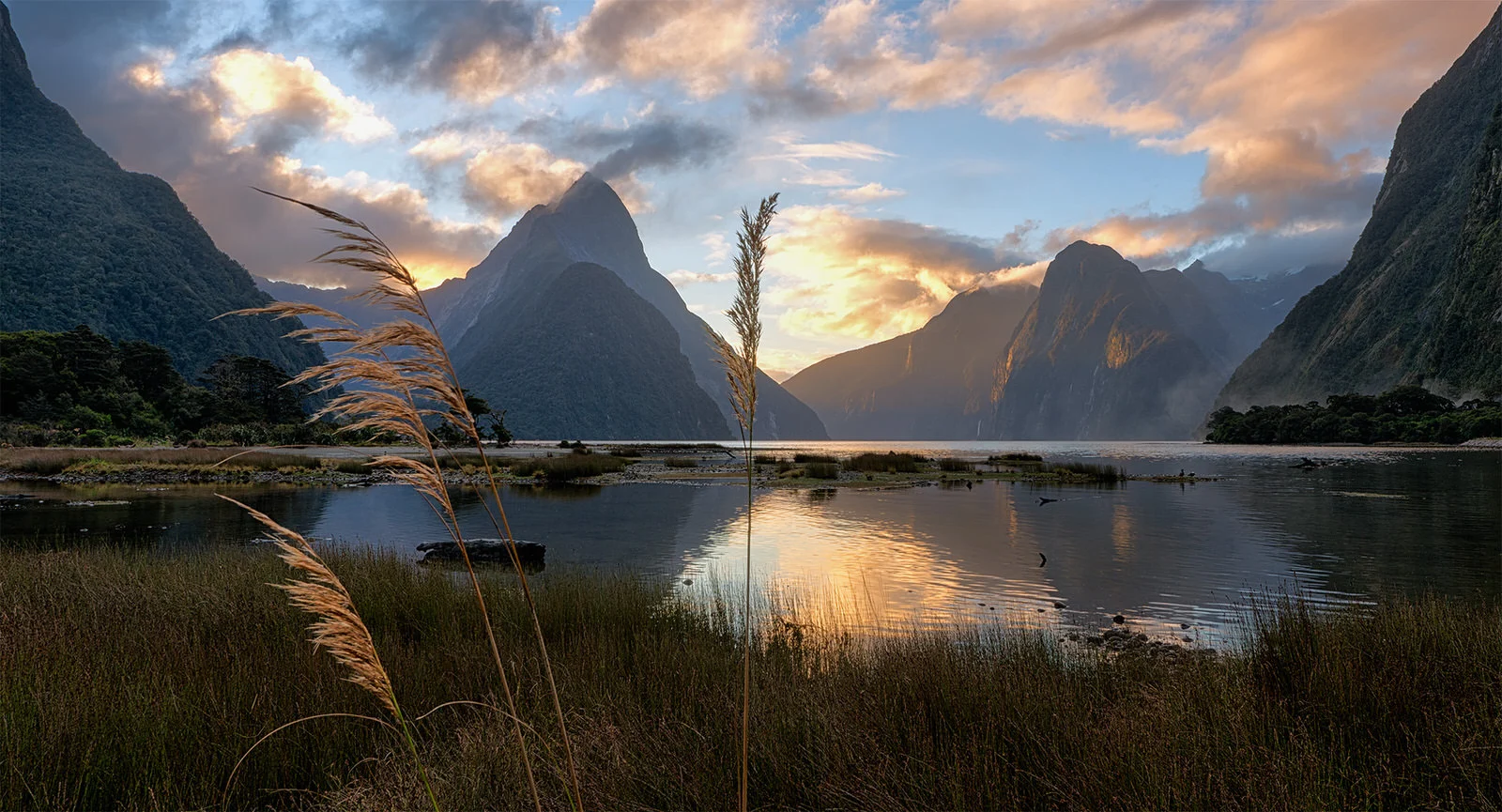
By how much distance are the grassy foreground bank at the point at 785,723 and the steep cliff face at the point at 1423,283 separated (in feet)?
386

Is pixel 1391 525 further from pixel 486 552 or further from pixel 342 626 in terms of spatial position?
pixel 342 626

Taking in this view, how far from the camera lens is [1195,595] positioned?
46.8 ft

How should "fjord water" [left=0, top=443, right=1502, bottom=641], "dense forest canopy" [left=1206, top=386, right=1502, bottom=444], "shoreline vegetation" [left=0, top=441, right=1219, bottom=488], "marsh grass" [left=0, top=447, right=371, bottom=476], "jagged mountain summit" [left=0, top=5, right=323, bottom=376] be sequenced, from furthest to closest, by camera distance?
"jagged mountain summit" [left=0, top=5, right=323, bottom=376] → "dense forest canopy" [left=1206, top=386, right=1502, bottom=444] → "marsh grass" [left=0, top=447, right=371, bottom=476] → "shoreline vegetation" [left=0, top=441, right=1219, bottom=488] → "fjord water" [left=0, top=443, right=1502, bottom=641]

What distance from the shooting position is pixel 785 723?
4695 millimetres

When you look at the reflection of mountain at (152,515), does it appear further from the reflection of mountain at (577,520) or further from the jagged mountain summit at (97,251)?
the jagged mountain summit at (97,251)

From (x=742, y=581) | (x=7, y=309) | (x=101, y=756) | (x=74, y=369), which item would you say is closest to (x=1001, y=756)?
(x=101, y=756)

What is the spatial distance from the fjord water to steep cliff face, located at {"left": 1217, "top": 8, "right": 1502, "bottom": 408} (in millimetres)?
82384

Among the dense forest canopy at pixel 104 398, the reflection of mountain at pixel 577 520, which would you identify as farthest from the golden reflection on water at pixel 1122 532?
the dense forest canopy at pixel 104 398

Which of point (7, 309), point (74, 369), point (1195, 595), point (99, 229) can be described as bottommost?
point (1195, 595)

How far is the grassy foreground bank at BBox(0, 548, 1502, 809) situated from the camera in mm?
3924

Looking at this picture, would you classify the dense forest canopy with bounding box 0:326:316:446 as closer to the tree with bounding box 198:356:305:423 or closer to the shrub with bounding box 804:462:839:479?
the tree with bounding box 198:356:305:423

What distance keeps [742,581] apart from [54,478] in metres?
41.2

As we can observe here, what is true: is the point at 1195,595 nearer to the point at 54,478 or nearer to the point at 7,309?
the point at 54,478

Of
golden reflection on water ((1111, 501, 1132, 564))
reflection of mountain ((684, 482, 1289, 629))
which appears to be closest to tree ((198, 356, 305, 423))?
reflection of mountain ((684, 482, 1289, 629))
